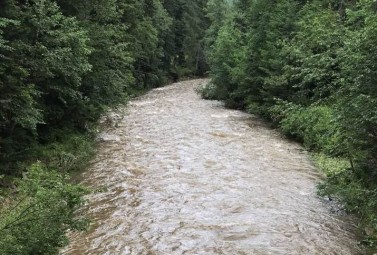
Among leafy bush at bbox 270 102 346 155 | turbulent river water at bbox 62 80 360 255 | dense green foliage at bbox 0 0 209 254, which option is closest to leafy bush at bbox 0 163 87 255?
dense green foliage at bbox 0 0 209 254

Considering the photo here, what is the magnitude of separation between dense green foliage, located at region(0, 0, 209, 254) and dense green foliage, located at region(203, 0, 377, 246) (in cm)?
613

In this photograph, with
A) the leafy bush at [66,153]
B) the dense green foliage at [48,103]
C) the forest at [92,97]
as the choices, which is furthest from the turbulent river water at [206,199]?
the dense green foliage at [48,103]

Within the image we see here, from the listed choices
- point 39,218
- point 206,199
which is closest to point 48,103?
point 206,199

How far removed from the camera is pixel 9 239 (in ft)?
17.7

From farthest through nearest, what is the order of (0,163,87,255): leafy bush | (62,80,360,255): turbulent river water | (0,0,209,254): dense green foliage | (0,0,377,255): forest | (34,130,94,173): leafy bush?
1. (34,130,94,173): leafy bush
2. (62,80,360,255): turbulent river water
3. (0,0,377,255): forest
4. (0,0,209,254): dense green foliage
5. (0,163,87,255): leafy bush

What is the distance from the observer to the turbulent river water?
852 centimetres

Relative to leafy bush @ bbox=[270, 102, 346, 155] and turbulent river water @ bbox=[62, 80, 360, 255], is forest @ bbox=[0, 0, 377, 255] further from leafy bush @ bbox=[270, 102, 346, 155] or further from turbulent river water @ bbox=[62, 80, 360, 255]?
turbulent river water @ bbox=[62, 80, 360, 255]

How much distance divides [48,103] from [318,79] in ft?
29.8

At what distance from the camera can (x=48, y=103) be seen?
14969mm

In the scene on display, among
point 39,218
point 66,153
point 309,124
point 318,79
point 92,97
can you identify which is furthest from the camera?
point 309,124

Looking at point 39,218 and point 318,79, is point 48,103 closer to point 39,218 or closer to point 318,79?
point 318,79

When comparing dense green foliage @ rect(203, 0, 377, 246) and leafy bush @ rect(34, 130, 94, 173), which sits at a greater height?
dense green foliage @ rect(203, 0, 377, 246)

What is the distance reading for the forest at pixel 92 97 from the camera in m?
6.45

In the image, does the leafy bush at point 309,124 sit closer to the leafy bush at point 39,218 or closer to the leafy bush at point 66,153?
the leafy bush at point 66,153
